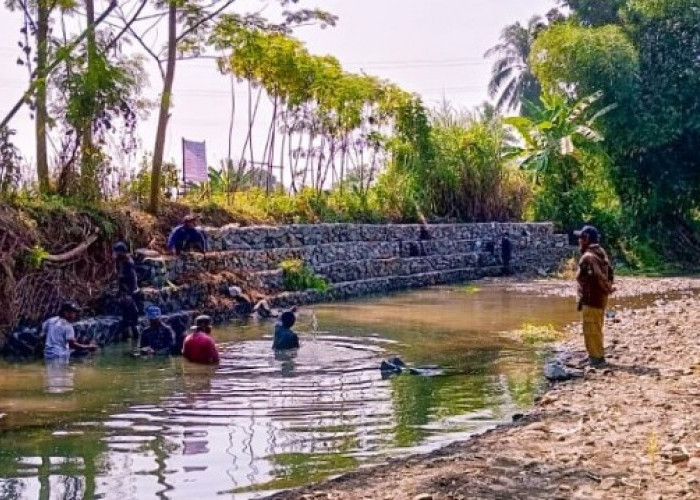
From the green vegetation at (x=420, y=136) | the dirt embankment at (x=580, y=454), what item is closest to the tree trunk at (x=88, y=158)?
the green vegetation at (x=420, y=136)

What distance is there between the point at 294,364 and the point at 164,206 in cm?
812

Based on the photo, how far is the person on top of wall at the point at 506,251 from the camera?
103 feet

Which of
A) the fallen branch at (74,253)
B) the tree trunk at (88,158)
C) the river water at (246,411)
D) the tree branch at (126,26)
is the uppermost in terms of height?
the tree branch at (126,26)

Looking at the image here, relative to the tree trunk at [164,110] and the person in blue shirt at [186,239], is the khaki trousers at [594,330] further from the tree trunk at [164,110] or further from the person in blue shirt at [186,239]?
the tree trunk at [164,110]

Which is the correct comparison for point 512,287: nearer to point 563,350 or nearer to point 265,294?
point 265,294

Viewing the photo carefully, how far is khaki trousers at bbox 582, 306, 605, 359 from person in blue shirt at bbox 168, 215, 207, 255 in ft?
28.9

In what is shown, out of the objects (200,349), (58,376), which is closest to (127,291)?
(200,349)

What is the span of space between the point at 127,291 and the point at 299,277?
6653 millimetres

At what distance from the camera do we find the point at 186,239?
741 inches

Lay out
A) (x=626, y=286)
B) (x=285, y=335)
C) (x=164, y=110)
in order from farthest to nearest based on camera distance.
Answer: (x=626, y=286)
(x=164, y=110)
(x=285, y=335)

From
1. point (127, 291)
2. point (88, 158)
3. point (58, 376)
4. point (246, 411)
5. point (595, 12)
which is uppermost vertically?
point (595, 12)

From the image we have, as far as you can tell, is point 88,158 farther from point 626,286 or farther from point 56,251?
point 626,286

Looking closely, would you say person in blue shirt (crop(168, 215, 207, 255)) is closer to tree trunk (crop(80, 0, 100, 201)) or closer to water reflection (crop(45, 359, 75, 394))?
tree trunk (crop(80, 0, 100, 201))

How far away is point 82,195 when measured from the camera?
58.4 feet
